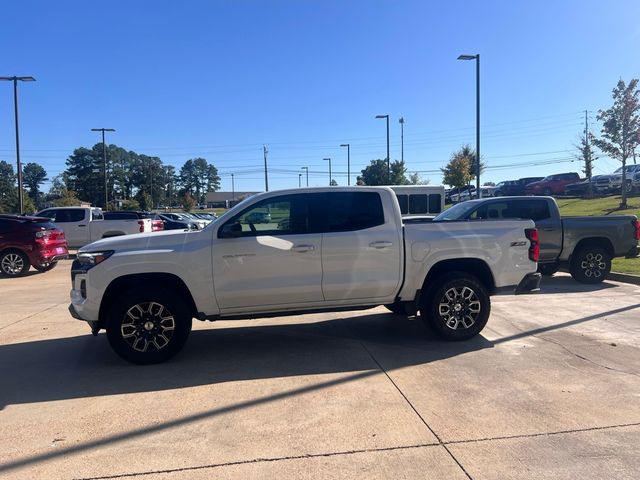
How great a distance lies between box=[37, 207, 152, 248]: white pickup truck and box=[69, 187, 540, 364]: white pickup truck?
1401 centimetres

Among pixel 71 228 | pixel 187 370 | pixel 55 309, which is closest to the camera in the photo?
pixel 187 370

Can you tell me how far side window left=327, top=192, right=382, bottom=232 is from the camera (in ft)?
20.1

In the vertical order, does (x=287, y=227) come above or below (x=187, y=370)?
above

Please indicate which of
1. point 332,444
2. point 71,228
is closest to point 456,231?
point 332,444

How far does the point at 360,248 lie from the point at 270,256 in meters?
1.07

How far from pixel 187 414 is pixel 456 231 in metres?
3.83

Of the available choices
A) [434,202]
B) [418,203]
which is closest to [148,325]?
[418,203]

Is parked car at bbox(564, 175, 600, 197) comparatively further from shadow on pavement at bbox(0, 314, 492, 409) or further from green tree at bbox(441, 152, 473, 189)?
shadow on pavement at bbox(0, 314, 492, 409)

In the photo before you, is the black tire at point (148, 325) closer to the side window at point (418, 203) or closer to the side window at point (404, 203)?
the side window at point (404, 203)

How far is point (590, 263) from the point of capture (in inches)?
431

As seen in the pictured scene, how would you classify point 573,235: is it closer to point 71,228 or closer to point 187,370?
point 187,370

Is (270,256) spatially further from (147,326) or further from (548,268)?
(548,268)

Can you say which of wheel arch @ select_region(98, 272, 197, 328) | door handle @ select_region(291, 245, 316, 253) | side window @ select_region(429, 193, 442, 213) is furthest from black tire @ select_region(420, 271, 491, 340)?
side window @ select_region(429, 193, 442, 213)

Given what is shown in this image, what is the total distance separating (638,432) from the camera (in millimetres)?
3889
